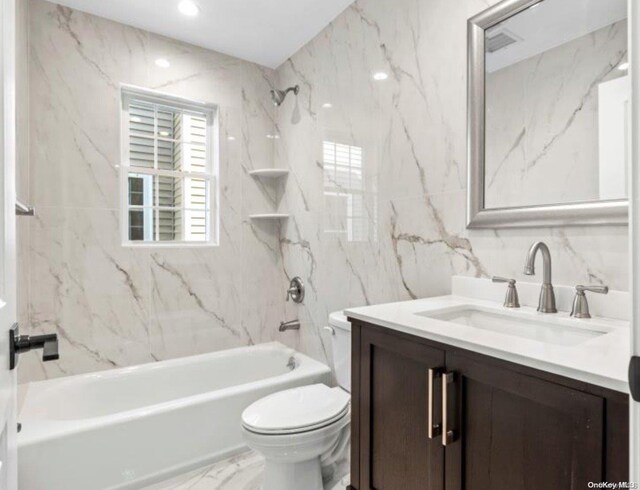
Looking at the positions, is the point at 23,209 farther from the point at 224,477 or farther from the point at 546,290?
the point at 546,290

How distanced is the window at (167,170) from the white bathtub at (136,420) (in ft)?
3.07

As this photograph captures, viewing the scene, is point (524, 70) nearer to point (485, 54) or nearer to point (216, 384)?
point (485, 54)

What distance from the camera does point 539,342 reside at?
2.85ft

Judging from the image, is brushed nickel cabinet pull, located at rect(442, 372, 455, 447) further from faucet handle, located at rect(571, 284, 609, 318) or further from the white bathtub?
the white bathtub

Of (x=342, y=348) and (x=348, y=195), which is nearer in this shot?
(x=342, y=348)

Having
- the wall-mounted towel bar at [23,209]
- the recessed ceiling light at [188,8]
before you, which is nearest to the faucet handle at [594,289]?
the wall-mounted towel bar at [23,209]

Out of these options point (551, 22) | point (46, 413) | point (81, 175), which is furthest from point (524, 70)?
point (46, 413)

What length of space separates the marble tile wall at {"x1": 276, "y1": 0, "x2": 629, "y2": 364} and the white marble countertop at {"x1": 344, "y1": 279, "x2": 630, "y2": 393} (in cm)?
19

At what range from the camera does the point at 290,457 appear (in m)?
1.54

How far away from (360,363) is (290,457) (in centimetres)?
64

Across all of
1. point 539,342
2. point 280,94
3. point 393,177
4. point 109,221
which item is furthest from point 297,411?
point 280,94

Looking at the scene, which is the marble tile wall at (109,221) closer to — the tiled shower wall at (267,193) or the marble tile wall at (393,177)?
the tiled shower wall at (267,193)

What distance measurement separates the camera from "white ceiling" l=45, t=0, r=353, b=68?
2199 millimetres

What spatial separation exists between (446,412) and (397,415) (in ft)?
0.67
